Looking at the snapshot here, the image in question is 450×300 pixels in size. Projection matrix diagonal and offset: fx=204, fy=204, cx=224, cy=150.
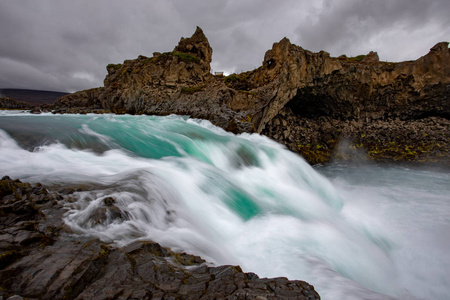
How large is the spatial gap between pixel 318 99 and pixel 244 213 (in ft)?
50.4

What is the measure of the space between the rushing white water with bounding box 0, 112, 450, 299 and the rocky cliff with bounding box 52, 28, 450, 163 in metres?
6.49

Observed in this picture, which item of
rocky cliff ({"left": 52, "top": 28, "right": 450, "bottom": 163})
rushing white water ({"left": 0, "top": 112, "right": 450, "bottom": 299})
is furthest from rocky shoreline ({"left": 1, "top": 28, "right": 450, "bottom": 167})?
rushing white water ({"left": 0, "top": 112, "right": 450, "bottom": 299})

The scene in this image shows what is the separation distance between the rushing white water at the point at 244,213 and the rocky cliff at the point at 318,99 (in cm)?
649

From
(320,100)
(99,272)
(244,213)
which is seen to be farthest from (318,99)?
(99,272)

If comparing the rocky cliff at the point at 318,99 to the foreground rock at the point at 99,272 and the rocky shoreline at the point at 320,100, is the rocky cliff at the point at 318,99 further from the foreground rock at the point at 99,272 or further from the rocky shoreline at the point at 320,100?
the foreground rock at the point at 99,272

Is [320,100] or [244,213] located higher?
[320,100]

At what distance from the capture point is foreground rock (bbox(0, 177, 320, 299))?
1621mm

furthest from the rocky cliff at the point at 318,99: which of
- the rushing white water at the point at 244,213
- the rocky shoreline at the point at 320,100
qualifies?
the rushing white water at the point at 244,213

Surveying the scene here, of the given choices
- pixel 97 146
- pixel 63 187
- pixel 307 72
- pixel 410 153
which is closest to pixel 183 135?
pixel 97 146

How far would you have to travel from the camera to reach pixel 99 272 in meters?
1.85

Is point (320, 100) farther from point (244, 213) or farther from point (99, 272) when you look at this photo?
point (99, 272)

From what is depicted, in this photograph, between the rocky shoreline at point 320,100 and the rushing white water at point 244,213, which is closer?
the rushing white water at point 244,213

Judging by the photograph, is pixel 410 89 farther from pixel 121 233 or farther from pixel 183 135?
pixel 121 233

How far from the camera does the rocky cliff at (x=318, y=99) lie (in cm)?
1465
